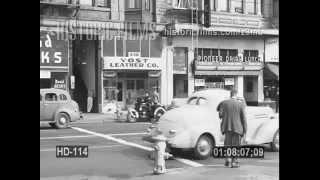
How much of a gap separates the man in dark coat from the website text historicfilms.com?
81cm

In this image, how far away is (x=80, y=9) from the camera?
16.4ft

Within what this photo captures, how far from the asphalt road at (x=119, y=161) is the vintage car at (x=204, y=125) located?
0.13m

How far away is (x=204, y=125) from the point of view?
5.20 m

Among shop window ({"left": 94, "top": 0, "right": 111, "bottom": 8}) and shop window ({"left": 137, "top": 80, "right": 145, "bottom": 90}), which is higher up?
shop window ({"left": 94, "top": 0, "right": 111, "bottom": 8})

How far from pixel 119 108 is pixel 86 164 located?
26.9 inches

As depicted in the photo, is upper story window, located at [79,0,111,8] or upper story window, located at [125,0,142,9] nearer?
upper story window, located at [79,0,111,8]

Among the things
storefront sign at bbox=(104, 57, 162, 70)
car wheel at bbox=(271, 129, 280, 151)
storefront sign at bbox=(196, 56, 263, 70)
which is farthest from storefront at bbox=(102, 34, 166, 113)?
car wheel at bbox=(271, 129, 280, 151)

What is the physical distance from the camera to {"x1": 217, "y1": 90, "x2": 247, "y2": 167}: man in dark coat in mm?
5203

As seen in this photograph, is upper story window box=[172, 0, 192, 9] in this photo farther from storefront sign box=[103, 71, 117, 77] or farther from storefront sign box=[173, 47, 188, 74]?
storefront sign box=[103, 71, 117, 77]

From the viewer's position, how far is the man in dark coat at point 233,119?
5203mm

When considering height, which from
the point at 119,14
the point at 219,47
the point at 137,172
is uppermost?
the point at 119,14
